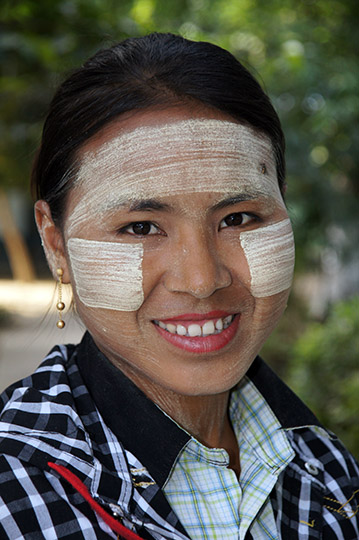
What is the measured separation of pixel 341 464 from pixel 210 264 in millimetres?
751

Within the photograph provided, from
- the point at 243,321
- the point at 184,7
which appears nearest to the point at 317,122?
the point at 184,7

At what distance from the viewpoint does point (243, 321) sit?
1384 millimetres

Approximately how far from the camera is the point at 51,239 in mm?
1496

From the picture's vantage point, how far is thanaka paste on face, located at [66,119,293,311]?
4.25 feet

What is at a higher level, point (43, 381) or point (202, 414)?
point (43, 381)

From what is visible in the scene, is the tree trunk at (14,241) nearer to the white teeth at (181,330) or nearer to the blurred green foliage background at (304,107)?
the blurred green foliage background at (304,107)

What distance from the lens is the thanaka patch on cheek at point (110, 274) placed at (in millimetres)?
1306

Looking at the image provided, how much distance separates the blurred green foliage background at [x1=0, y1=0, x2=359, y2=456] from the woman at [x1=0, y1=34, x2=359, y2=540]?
157cm

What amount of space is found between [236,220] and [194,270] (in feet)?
0.68

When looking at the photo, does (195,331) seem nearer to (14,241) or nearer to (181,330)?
(181,330)

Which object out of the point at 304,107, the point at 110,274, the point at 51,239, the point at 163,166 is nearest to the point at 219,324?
the point at 110,274

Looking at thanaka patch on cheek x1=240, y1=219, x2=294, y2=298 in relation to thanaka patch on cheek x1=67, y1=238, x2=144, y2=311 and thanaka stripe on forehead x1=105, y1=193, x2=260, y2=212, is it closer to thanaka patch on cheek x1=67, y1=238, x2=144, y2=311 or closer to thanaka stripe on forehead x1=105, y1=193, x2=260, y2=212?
thanaka stripe on forehead x1=105, y1=193, x2=260, y2=212

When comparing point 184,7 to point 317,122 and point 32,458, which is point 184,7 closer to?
point 317,122

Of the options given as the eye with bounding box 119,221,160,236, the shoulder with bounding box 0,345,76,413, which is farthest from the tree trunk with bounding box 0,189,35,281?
the eye with bounding box 119,221,160,236
